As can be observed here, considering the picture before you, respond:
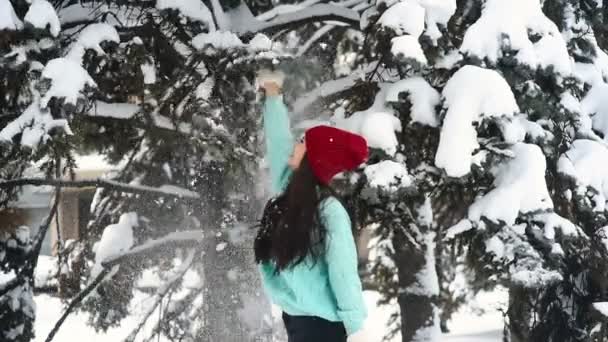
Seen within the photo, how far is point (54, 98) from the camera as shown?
12.8ft

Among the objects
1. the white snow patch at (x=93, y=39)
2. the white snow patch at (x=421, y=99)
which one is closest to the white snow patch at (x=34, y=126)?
the white snow patch at (x=93, y=39)

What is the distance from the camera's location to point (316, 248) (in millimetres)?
2629

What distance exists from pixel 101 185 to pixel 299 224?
3.94 m

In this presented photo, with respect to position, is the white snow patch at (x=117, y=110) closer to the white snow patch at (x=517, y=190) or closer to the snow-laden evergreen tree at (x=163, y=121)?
the snow-laden evergreen tree at (x=163, y=121)

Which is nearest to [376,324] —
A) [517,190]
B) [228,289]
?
[228,289]

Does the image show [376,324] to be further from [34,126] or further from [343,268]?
[343,268]

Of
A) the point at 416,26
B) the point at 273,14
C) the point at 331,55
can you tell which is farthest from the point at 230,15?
the point at 331,55

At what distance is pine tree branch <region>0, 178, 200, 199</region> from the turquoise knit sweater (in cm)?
340

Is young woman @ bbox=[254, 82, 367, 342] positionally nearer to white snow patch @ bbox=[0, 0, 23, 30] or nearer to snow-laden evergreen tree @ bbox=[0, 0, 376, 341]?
snow-laden evergreen tree @ bbox=[0, 0, 376, 341]

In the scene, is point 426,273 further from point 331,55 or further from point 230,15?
point 230,15

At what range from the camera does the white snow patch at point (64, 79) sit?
12.8 feet

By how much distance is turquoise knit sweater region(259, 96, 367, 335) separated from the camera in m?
2.58

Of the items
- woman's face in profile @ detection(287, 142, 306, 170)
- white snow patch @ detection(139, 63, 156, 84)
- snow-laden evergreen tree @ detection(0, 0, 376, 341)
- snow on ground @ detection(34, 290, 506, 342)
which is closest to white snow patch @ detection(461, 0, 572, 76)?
snow-laden evergreen tree @ detection(0, 0, 376, 341)

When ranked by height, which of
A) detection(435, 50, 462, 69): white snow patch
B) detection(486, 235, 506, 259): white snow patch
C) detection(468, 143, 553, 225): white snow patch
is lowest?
detection(486, 235, 506, 259): white snow patch
